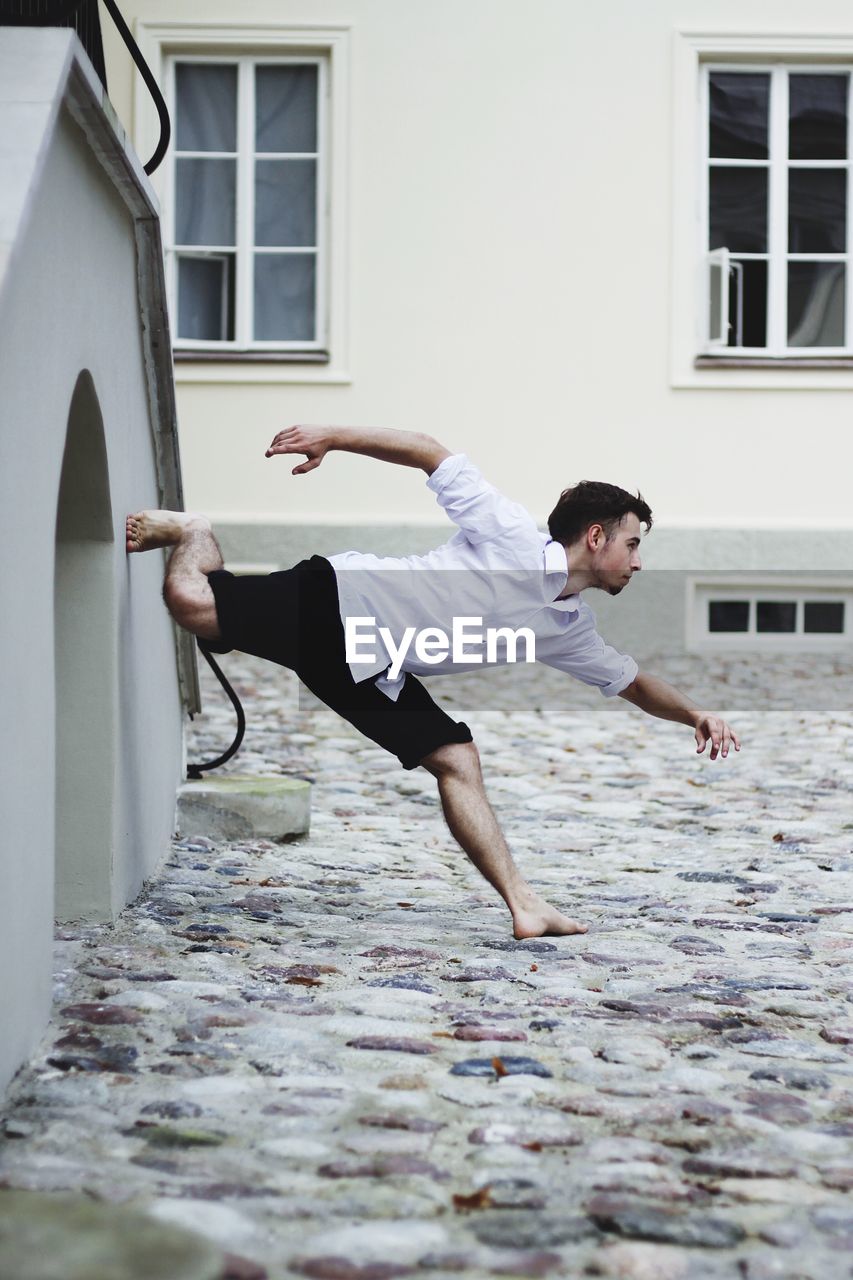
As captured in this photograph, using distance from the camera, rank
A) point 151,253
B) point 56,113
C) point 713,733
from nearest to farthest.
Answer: point 56,113, point 151,253, point 713,733

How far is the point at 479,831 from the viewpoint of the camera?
4.43 m

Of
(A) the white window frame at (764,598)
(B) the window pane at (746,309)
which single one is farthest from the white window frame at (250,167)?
(A) the white window frame at (764,598)

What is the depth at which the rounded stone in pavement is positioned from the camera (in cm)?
184

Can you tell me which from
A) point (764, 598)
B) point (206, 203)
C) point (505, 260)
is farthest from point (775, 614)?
point (206, 203)

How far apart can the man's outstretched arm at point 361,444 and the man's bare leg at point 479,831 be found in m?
0.80

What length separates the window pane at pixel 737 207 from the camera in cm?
1185

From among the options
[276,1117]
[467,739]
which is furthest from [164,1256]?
[467,739]

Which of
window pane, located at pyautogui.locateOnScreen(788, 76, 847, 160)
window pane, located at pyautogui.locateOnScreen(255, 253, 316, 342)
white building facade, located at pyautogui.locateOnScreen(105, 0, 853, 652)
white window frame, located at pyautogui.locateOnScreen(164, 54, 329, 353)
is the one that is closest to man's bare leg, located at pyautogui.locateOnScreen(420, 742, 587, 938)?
white building facade, located at pyautogui.locateOnScreen(105, 0, 853, 652)

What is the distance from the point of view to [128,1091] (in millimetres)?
2918

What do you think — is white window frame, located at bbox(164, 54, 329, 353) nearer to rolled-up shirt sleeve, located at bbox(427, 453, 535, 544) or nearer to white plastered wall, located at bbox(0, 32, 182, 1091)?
white plastered wall, located at bbox(0, 32, 182, 1091)

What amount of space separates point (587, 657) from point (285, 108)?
8.04 meters

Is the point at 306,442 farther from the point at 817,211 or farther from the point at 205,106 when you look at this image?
the point at 817,211

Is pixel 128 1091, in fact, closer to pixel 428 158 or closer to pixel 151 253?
pixel 151 253

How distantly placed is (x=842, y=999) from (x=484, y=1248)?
178 cm
